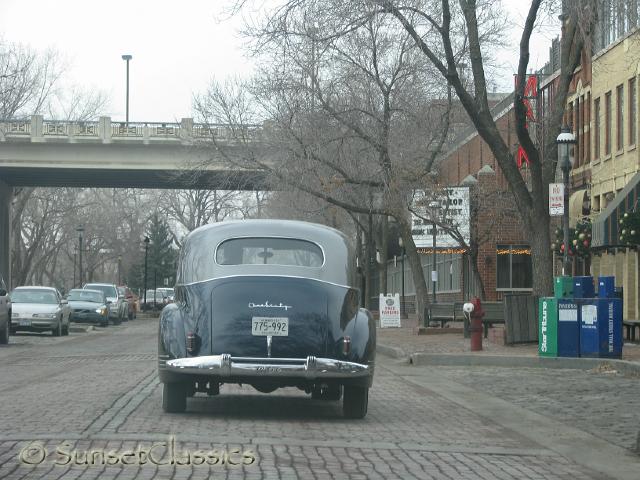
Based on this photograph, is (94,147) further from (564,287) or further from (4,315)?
(564,287)

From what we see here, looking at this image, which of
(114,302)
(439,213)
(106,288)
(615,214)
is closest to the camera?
(615,214)

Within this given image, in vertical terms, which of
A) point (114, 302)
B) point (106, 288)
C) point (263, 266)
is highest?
point (106, 288)

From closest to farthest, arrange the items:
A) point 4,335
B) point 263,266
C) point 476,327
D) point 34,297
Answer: point 263,266 < point 476,327 < point 4,335 < point 34,297

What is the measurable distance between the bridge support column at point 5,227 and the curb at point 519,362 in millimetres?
42655

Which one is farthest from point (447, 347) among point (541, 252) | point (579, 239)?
point (579, 239)

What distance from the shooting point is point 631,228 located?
94.5 ft

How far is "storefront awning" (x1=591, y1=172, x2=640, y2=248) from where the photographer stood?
103ft

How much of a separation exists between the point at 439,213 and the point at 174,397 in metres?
27.4

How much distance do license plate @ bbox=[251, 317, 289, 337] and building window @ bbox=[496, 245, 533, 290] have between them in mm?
41382

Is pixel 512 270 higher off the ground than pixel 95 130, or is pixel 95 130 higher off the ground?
pixel 95 130

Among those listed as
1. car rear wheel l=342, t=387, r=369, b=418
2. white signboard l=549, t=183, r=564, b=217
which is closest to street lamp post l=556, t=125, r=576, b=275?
white signboard l=549, t=183, r=564, b=217

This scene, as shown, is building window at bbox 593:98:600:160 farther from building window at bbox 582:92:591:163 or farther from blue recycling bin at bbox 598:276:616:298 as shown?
blue recycling bin at bbox 598:276:616:298

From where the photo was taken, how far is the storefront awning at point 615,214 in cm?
3152

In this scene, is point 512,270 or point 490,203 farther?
point 512,270
